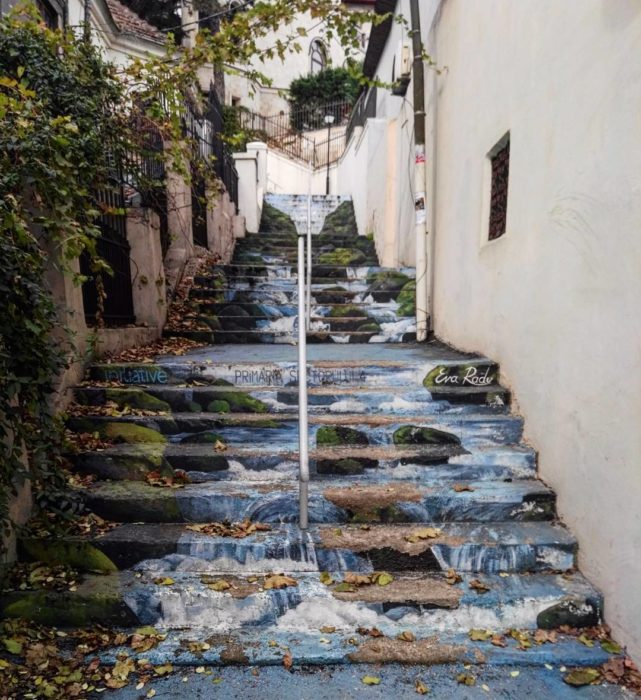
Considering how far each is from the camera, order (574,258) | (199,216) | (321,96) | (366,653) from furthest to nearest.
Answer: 1. (321,96)
2. (199,216)
3. (574,258)
4. (366,653)

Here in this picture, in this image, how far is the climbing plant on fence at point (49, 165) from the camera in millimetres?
2186

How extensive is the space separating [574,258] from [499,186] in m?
1.43

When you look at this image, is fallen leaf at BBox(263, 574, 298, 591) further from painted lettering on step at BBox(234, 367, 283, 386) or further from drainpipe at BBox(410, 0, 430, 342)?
drainpipe at BBox(410, 0, 430, 342)

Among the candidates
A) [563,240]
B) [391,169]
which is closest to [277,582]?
[563,240]

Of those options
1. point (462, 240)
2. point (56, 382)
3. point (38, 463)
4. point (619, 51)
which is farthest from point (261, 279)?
point (619, 51)

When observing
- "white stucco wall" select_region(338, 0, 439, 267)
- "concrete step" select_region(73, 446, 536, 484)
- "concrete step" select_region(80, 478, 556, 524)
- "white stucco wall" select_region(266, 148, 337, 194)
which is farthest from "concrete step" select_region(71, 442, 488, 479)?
"white stucco wall" select_region(266, 148, 337, 194)

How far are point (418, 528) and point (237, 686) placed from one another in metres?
1.12

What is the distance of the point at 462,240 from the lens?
170 inches

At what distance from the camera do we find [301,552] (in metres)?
2.38

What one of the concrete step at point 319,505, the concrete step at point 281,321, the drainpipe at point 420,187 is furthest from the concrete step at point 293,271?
the concrete step at point 319,505

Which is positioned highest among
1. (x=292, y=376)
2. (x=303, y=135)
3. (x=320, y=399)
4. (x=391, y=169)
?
(x=303, y=135)

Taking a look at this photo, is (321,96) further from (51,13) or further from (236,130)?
(51,13)

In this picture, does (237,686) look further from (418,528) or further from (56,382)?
(56,382)

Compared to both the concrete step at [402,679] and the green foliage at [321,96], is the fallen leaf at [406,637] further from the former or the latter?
the green foliage at [321,96]
